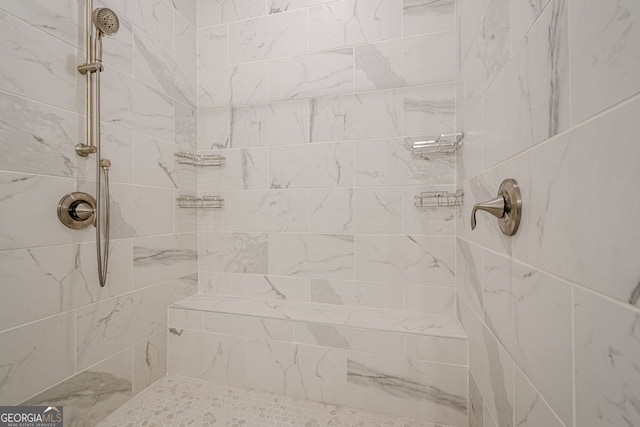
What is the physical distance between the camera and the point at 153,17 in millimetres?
1377

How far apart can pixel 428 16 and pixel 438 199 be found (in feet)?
2.87

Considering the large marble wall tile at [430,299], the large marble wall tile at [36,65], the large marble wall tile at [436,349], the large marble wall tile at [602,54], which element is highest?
the large marble wall tile at [36,65]

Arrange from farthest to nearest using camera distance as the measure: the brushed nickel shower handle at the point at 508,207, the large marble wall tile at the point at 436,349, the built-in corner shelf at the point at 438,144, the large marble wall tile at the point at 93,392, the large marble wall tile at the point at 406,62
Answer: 1. the large marble wall tile at the point at 406,62
2. the built-in corner shelf at the point at 438,144
3. the large marble wall tile at the point at 436,349
4. the large marble wall tile at the point at 93,392
5. the brushed nickel shower handle at the point at 508,207

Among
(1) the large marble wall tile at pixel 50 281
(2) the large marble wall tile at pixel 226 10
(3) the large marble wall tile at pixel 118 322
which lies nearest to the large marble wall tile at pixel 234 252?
(3) the large marble wall tile at pixel 118 322

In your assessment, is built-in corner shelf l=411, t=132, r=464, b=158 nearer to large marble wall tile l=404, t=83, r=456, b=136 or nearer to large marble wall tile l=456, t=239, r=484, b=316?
large marble wall tile l=404, t=83, r=456, b=136

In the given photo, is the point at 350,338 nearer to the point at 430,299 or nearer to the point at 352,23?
the point at 430,299

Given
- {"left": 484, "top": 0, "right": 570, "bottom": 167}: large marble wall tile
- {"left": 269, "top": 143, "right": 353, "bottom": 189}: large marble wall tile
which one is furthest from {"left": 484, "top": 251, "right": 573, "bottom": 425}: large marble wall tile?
{"left": 269, "top": 143, "right": 353, "bottom": 189}: large marble wall tile

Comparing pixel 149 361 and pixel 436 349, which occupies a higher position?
pixel 436 349

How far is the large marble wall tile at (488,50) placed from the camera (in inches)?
28.6

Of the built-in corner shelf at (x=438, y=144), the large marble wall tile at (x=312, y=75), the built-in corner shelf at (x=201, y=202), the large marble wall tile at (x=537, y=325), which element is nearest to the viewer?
the large marble wall tile at (x=537, y=325)

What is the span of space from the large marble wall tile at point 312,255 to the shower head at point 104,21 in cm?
109

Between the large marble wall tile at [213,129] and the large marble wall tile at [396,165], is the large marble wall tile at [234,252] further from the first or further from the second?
the large marble wall tile at [396,165]

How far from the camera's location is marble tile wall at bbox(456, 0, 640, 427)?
1.11 feet


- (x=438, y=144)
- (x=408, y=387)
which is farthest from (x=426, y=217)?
(x=408, y=387)
